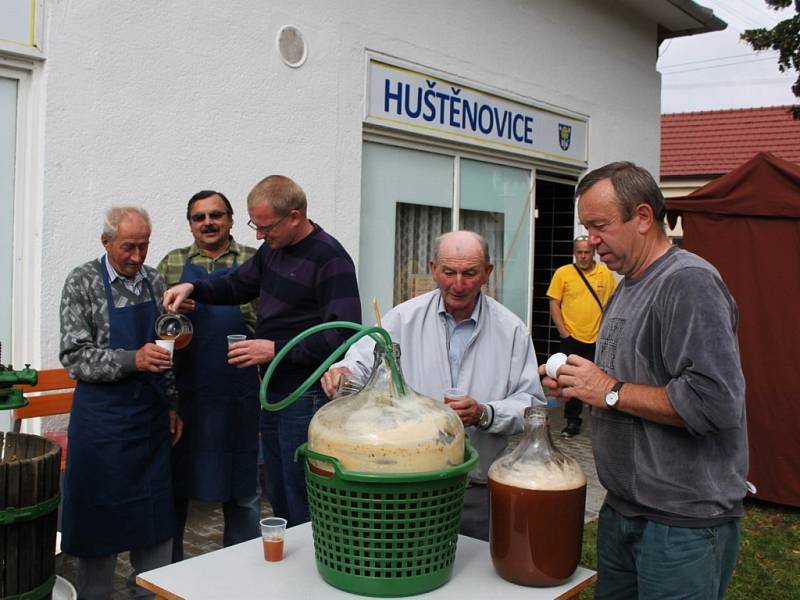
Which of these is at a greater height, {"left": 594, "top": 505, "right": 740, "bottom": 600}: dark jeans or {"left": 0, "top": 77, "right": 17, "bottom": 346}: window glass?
{"left": 0, "top": 77, "right": 17, "bottom": 346}: window glass

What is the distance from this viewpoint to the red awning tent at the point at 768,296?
5660 millimetres

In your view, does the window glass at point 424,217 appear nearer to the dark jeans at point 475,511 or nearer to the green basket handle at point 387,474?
the dark jeans at point 475,511

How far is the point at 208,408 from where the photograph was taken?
3.95 metres

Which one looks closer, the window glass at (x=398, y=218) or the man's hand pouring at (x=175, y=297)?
the man's hand pouring at (x=175, y=297)

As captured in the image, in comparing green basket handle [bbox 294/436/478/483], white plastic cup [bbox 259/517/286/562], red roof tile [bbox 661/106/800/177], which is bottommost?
white plastic cup [bbox 259/517/286/562]

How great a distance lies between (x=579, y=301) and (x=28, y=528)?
593cm

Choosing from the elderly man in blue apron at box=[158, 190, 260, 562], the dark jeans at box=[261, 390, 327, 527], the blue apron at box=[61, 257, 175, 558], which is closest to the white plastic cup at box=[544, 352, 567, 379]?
the dark jeans at box=[261, 390, 327, 527]

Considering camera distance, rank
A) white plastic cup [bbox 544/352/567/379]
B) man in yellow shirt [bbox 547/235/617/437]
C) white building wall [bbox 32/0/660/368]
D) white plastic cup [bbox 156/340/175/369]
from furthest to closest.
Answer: man in yellow shirt [bbox 547/235/617/437] → white building wall [bbox 32/0/660/368] → white plastic cup [bbox 156/340/175/369] → white plastic cup [bbox 544/352/567/379]

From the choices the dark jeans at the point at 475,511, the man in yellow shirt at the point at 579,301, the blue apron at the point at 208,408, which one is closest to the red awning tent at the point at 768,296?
the man in yellow shirt at the point at 579,301

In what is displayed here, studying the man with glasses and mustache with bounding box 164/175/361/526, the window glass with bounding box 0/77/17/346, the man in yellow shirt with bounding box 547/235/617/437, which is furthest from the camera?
the man in yellow shirt with bounding box 547/235/617/437

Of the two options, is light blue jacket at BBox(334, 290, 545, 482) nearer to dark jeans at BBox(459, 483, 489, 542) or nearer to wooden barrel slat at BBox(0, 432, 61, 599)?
dark jeans at BBox(459, 483, 489, 542)

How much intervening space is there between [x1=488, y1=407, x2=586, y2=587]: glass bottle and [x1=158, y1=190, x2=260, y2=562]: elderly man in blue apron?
219 cm

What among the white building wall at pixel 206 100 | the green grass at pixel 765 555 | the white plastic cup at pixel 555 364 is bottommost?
the green grass at pixel 765 555

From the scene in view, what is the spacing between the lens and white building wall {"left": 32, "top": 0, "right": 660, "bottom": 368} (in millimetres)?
4684
